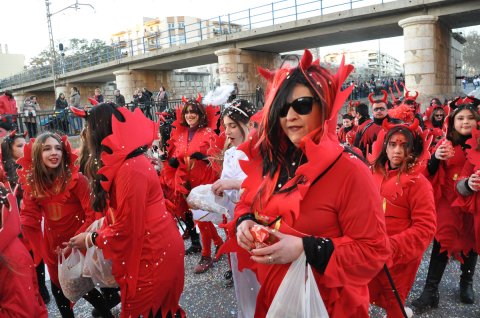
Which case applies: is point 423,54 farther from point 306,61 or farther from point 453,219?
point 306,61

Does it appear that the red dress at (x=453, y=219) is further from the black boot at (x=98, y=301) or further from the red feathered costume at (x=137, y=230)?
the black boot at (x=98, y=301)

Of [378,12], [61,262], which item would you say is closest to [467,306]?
[61,262]

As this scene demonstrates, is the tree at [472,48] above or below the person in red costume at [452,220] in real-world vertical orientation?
above

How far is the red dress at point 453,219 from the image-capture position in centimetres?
311

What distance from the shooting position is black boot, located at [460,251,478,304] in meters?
3.15

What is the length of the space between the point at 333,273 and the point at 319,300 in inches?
5.3

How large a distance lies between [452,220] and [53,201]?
3365 mm

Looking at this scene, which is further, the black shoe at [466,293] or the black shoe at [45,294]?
the black shoe at [45,294]

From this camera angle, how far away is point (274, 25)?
17406 millimetres

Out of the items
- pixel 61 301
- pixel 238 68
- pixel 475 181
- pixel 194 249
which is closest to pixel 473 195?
pixel 475 181

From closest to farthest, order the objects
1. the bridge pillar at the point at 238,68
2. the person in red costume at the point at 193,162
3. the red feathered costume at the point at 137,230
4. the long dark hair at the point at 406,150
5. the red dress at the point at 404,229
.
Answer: the red feathered costume at the point at 137,230, the red dress at the point at 404,229, the long dark hair at the point at 406,150, the person in red costume at the point at 193,162, the bridge pillar at the point at 238,68

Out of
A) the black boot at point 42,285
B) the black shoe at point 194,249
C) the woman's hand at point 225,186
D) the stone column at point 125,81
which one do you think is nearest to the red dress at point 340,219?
the woman's hand at point 225,186

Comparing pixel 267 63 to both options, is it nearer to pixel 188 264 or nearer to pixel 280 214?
pixel 188 264

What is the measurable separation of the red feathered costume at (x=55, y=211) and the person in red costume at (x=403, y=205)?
219cm
